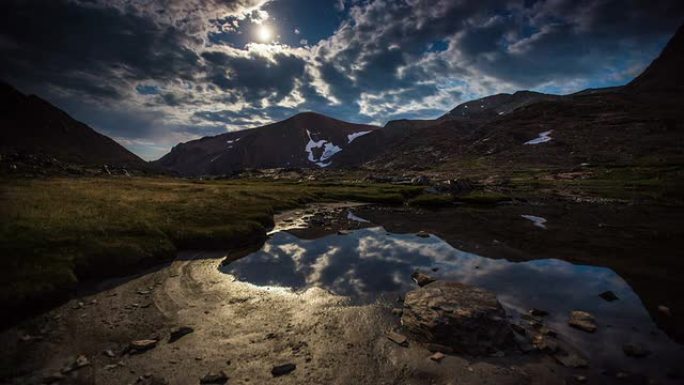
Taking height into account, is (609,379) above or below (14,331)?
below

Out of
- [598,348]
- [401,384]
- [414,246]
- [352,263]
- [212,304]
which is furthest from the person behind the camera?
[414,246]

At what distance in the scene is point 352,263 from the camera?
73.2 ft

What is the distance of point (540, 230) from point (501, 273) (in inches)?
684

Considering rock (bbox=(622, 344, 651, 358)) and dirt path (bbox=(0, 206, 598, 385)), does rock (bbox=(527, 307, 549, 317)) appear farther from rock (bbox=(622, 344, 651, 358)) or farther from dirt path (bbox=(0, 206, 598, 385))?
dirt path (bbox=(0, 206, 598, 385))

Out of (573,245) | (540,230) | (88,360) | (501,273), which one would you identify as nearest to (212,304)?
(88,360)

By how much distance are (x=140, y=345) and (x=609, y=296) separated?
21.1m

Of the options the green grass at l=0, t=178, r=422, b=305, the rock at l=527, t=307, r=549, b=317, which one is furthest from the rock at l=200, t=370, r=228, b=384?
the rock at l=527, t=307, r=549, b=317

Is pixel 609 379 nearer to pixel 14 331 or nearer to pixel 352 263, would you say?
pixel 352 263

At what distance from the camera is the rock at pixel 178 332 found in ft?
39.5

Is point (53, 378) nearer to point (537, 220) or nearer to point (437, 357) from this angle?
point (437, 357)

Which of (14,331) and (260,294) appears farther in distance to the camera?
(260,294)

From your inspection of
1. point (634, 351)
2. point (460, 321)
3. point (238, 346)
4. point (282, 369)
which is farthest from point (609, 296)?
point (238, 346)

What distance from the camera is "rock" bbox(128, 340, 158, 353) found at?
11234 millimetres

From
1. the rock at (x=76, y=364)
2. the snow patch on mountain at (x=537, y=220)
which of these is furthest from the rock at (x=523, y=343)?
the snow patch on mountain at (x=537, y=220)
